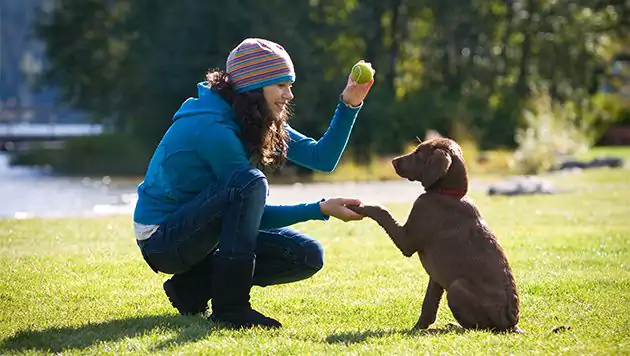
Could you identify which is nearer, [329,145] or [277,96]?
[277,96]

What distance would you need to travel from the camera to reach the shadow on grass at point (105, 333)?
536cm

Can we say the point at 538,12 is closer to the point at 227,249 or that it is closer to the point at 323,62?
the point at 323,62

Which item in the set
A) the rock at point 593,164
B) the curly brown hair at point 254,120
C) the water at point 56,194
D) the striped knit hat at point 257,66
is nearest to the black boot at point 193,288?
the curly brown hair at point 254,120

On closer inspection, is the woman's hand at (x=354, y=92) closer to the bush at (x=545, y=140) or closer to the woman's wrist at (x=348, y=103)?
the woman's wrist at (x=348, y=103)

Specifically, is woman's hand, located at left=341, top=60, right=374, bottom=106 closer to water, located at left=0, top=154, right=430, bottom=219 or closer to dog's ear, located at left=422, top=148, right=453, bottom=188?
dog's ear, located at left=422, top=148, right=453, bottom=188

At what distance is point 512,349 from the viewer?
17.1 feet

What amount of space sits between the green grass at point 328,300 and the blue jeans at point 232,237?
349mm

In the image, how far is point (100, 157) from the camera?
3866 cm

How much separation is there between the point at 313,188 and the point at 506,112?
14.4 m

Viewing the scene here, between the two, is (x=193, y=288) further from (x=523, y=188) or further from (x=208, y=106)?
(x=523, y=188)

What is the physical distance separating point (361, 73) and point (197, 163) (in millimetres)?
1114

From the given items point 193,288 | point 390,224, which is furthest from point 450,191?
point 193,288

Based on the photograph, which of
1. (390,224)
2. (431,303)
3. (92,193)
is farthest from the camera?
(92,193)

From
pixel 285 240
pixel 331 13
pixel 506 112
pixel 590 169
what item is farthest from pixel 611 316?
pixel 331 13
